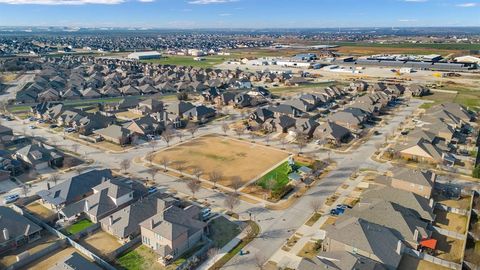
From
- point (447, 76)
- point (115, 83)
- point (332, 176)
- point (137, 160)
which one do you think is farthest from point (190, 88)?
point (447, 76)

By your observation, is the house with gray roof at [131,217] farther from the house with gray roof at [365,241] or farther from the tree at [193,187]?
the house with gray roof at [365,241]

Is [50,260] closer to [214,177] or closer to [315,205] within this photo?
[214,177]

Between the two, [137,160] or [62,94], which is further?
[62,94]

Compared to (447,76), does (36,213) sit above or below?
below

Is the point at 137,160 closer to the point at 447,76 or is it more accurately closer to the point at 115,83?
the point at 115,83

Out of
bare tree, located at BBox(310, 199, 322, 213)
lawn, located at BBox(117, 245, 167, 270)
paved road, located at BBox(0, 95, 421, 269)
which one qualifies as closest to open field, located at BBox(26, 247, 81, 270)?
lawn, located at BBox(117, 245, 167, 270)
